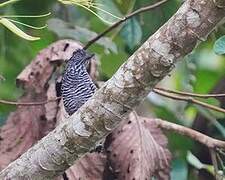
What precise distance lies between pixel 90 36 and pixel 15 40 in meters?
0.31

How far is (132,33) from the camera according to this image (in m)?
1.93

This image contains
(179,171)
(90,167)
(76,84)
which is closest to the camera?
(76,84)

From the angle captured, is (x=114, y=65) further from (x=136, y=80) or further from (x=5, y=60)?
(x=136, y=80)

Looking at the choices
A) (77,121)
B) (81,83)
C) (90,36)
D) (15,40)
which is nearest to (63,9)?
(15,40)

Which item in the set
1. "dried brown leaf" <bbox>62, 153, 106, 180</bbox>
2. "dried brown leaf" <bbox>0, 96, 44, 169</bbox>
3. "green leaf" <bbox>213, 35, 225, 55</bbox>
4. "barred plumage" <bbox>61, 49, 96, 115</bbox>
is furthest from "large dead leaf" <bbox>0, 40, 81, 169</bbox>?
"green leaf" <bbox>213, 35, 225, 55</bbox>

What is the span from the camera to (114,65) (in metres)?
2.03

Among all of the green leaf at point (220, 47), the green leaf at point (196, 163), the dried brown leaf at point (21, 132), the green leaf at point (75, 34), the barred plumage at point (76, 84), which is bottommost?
the green leaf at point (196, 163)

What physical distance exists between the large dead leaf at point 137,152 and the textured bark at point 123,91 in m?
0.39

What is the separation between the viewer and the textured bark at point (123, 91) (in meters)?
1.03

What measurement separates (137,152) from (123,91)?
544 millimetres

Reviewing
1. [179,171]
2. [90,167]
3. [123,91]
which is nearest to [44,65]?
[90,167]

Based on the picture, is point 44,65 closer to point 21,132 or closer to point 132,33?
point 21,132

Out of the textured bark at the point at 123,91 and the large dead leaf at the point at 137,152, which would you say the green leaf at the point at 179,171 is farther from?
the textured bark at the point at 123,91

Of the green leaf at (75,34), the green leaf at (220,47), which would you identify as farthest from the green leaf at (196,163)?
the green leaf at (220,47)
